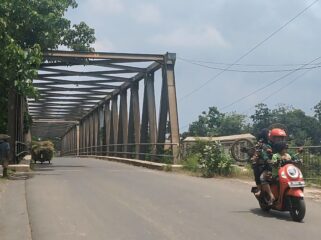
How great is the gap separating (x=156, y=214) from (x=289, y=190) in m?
1.98

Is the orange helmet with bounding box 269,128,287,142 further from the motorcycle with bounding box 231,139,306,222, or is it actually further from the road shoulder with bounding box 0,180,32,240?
the road shoulder with bounding box 0,180,32,240

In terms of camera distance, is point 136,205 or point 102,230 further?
point 136,205

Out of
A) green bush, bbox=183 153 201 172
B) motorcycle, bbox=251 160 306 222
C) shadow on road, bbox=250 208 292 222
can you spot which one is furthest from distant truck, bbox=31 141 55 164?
motorcycle, bbox=251 160 306 222

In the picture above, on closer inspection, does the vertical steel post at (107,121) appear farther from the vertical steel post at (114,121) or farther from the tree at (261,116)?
the tree at (261,116)

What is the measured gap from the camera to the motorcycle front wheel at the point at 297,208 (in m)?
7.77

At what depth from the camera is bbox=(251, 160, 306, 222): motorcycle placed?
7.83m

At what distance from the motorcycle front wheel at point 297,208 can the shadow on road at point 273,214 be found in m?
0.15

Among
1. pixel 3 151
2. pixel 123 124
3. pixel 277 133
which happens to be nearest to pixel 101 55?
pixel 123 124

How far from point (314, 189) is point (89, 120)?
130 ft

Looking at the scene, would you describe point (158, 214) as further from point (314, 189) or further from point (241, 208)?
point (314, 189)

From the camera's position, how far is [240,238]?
257 inches

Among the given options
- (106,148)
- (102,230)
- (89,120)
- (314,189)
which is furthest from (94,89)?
(102,230)

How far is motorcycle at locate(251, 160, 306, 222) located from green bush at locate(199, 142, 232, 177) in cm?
747

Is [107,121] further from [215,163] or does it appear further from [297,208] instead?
[297,208]
